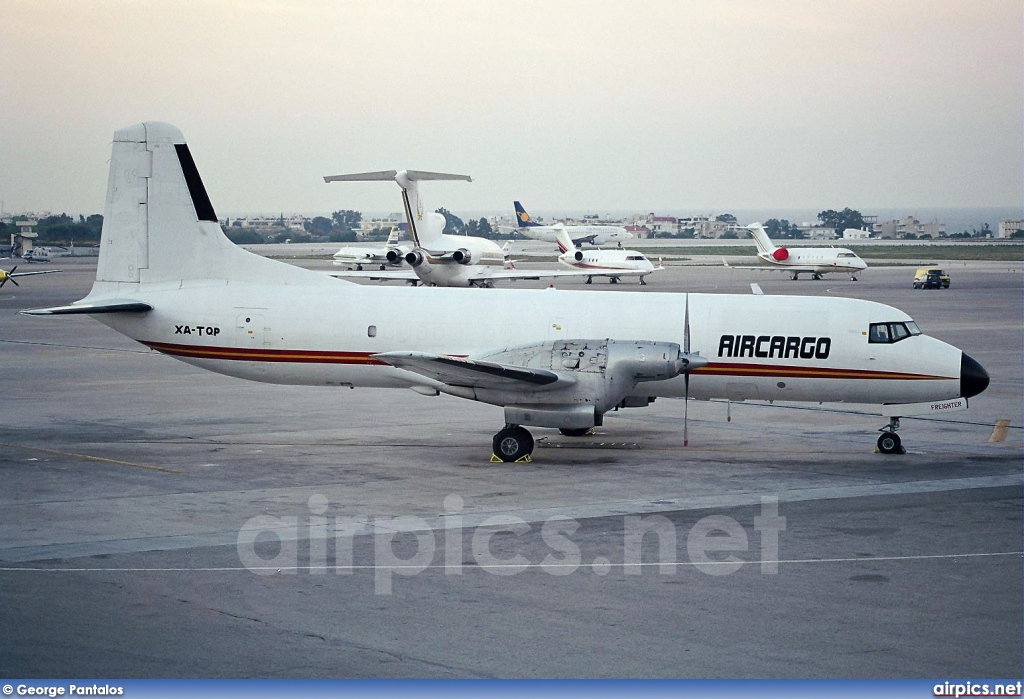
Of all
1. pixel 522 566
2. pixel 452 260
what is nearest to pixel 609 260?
pixel 452 260

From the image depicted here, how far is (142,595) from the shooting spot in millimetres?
13930

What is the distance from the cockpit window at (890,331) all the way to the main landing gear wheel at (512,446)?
766 centimetres

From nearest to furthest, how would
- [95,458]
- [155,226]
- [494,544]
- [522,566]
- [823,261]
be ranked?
[522,566] → [494,544] → [95,458] → [155,226] → [823,261]

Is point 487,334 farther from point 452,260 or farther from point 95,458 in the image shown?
point 452,260

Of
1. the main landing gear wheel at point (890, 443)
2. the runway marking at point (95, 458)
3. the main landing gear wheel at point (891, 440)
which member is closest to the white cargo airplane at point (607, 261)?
the main landing gear wheel at point (891, 440)

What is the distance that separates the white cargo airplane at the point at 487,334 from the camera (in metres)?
23.4

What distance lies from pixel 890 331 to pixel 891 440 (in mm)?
2317

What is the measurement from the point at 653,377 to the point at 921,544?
7.42 metres

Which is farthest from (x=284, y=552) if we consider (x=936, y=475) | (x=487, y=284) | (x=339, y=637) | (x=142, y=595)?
(x=487, y=284)

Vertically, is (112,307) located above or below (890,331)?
above

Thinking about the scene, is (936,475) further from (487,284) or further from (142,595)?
(487,284)

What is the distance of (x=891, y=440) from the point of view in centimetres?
2459

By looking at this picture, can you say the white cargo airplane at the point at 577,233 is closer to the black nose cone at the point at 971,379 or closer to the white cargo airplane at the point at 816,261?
the white cargo airplane at the point at 816,261

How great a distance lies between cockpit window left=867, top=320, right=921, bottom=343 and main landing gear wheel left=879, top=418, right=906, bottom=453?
1751 mm
